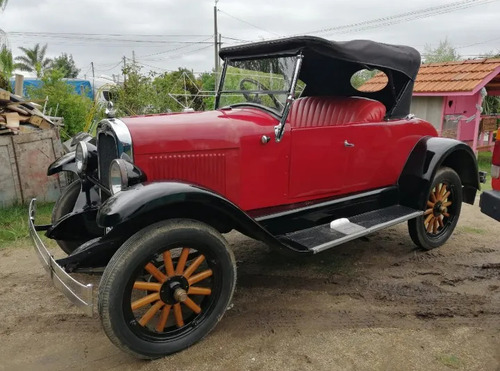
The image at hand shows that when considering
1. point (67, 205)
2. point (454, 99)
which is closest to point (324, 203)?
point (67, 205)

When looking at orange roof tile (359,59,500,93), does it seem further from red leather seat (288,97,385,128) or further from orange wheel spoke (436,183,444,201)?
red leather seat (288,97,385,128)

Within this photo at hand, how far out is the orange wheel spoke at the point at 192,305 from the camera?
2555mm

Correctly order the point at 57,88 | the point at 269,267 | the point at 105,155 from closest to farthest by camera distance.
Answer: the point at 105,155
the point at 269,267
the point at 57,88

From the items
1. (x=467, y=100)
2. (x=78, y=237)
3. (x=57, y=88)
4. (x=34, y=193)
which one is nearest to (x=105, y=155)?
(x=78, y=237)

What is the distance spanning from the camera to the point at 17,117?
607cm

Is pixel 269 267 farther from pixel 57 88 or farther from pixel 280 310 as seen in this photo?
pixel 57 88

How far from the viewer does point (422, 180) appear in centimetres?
397

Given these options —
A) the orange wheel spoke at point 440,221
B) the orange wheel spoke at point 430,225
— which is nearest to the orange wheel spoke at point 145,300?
the orange wheel spoke at point 430,225

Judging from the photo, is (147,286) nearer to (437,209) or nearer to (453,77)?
(437,209)

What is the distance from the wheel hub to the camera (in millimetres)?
2506

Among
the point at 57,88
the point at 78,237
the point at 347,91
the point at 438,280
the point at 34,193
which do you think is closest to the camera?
the point at 78,237

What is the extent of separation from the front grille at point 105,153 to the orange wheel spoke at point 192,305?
1.12 m

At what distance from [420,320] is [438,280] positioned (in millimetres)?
792

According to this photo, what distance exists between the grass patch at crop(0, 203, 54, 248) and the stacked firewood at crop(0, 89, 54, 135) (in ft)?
3.77
